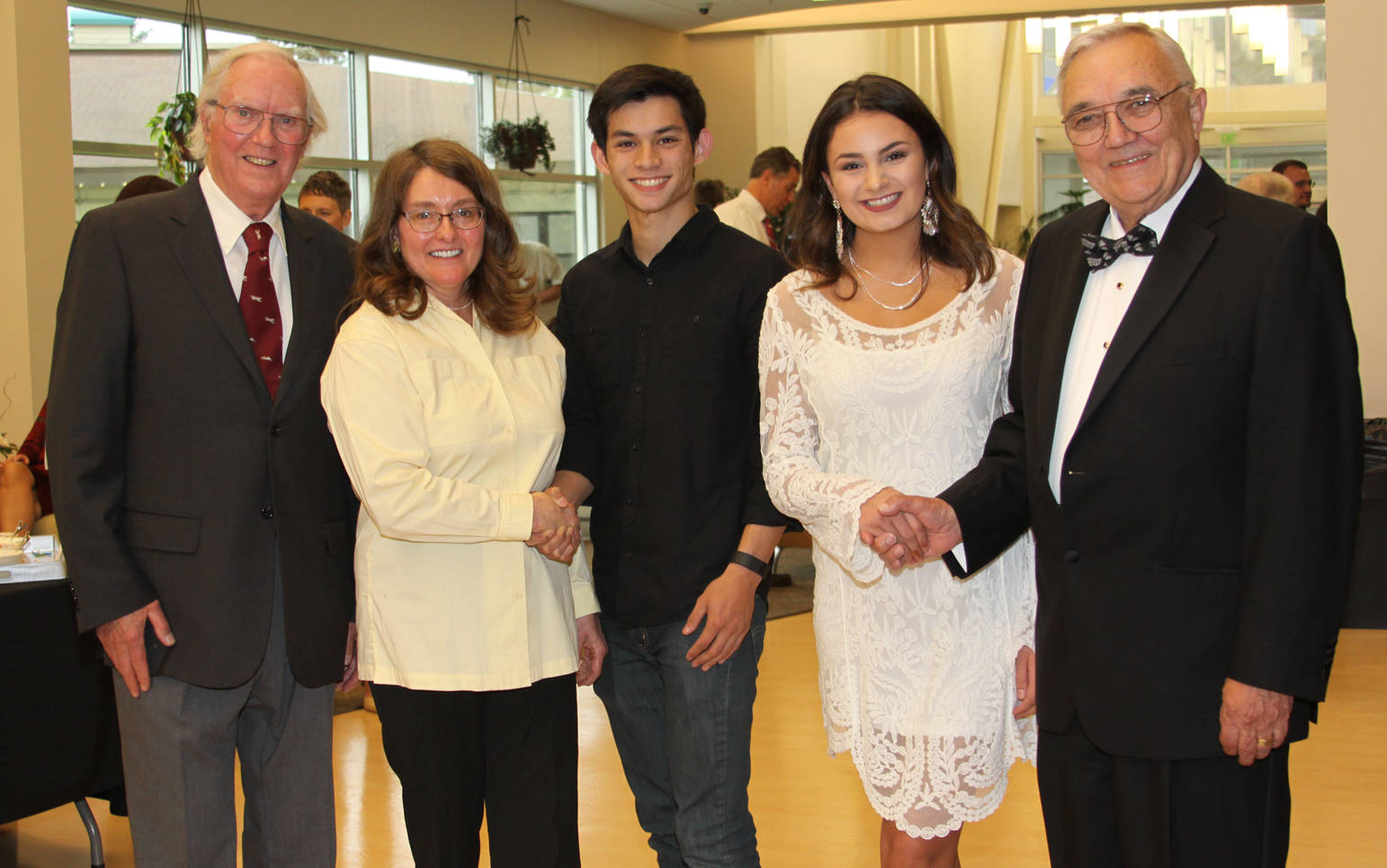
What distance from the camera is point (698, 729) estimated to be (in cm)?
258

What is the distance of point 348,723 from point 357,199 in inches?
255

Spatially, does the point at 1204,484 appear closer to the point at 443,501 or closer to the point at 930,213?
the point at 930,213

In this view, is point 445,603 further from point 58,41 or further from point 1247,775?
point 58,41

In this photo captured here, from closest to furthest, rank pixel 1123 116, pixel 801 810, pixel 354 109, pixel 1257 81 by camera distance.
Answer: pixel 1123 116
pixel 801 810
pixel 354 109
pixel 1257 81

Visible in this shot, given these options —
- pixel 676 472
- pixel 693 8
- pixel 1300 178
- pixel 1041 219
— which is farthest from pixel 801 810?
pixel 1041 219

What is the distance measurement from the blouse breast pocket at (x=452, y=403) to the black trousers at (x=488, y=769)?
0.52m

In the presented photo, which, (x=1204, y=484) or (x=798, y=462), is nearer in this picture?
(x=1204, y=484)

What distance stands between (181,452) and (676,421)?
101 cm

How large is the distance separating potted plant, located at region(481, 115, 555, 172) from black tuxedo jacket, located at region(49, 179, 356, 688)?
7.81 metres

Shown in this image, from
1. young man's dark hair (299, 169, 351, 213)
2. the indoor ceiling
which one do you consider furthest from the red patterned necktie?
the indoor ceiling

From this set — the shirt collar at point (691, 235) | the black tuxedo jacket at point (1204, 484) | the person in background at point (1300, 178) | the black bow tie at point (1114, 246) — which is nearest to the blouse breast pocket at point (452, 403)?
the shirt collar at point (691, 235)

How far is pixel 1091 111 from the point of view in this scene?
6.93 feet

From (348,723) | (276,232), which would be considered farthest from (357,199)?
(276,232)

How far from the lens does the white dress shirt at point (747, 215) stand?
26.4 feet
